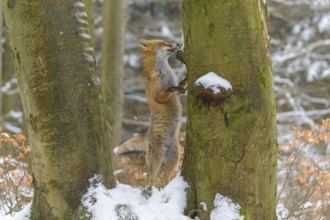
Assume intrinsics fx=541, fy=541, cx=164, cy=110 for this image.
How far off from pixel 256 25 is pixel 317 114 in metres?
13.0

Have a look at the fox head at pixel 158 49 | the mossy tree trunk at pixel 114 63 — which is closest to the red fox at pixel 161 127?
the fox head at pixel 158 49

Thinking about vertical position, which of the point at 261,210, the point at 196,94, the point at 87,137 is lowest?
the point at 261,210

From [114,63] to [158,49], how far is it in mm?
4118

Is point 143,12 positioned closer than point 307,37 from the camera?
No

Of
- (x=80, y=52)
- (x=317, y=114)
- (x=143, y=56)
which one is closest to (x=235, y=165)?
(x=80, y=52)

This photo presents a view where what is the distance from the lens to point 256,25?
13.2ft

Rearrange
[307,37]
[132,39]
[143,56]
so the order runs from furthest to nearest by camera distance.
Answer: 1. [132,39]
2. [307,37]
3. [143,56]

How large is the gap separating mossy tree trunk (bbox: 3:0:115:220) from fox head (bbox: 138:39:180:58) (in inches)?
98.6

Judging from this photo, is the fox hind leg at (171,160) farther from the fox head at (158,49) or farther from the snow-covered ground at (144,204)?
the snow-covered ground at (144,204)

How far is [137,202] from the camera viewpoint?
14.0 feet

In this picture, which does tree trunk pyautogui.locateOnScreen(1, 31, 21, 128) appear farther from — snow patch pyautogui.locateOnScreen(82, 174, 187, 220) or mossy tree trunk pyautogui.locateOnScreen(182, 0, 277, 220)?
mossy tree trunk pyautogui.locateOnScreen(182, 0, 277, 220)

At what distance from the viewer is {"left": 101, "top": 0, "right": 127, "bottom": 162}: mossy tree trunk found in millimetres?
10602

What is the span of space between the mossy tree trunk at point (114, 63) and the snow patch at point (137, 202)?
6237 mm

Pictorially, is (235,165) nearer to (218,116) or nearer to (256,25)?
(218,116)
